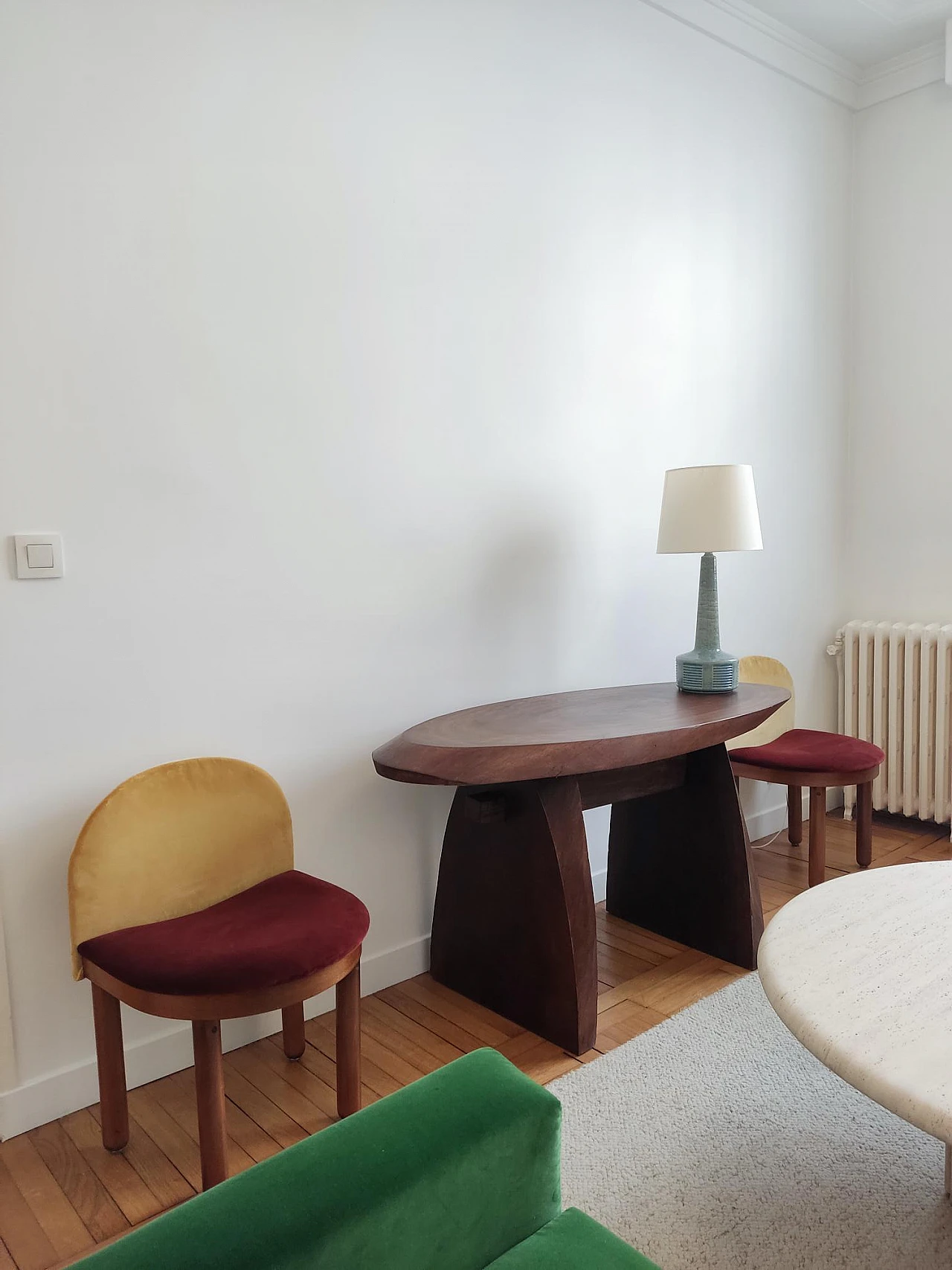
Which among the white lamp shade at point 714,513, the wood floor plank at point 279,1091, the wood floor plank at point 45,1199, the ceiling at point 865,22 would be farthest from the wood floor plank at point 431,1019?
the ceiling at point 865,22

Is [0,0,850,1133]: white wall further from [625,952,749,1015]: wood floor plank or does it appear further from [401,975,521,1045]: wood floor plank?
[625,952,749,1015]: wood floor plank

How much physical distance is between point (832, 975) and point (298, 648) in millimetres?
1313

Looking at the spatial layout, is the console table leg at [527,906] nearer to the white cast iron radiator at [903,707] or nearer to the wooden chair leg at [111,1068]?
the wooden chair leg at [111,1068]

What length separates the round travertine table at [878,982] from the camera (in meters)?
1.15

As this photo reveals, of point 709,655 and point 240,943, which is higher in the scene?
point 709,655

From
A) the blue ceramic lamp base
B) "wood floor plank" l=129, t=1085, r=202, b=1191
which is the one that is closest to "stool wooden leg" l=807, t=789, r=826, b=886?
the blue ceramic lamp base

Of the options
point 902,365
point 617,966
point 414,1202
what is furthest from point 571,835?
point 902,365

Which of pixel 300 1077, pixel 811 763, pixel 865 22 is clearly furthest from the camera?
pixel 865 22

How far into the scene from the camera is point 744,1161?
1696mm

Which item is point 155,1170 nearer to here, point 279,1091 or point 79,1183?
point 79,1183

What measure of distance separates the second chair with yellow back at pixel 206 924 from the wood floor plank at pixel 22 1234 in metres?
0.17

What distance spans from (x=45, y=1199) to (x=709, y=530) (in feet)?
6.60

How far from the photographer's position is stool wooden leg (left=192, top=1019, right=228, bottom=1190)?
5.17ft

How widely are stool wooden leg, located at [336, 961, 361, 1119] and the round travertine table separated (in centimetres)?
77
